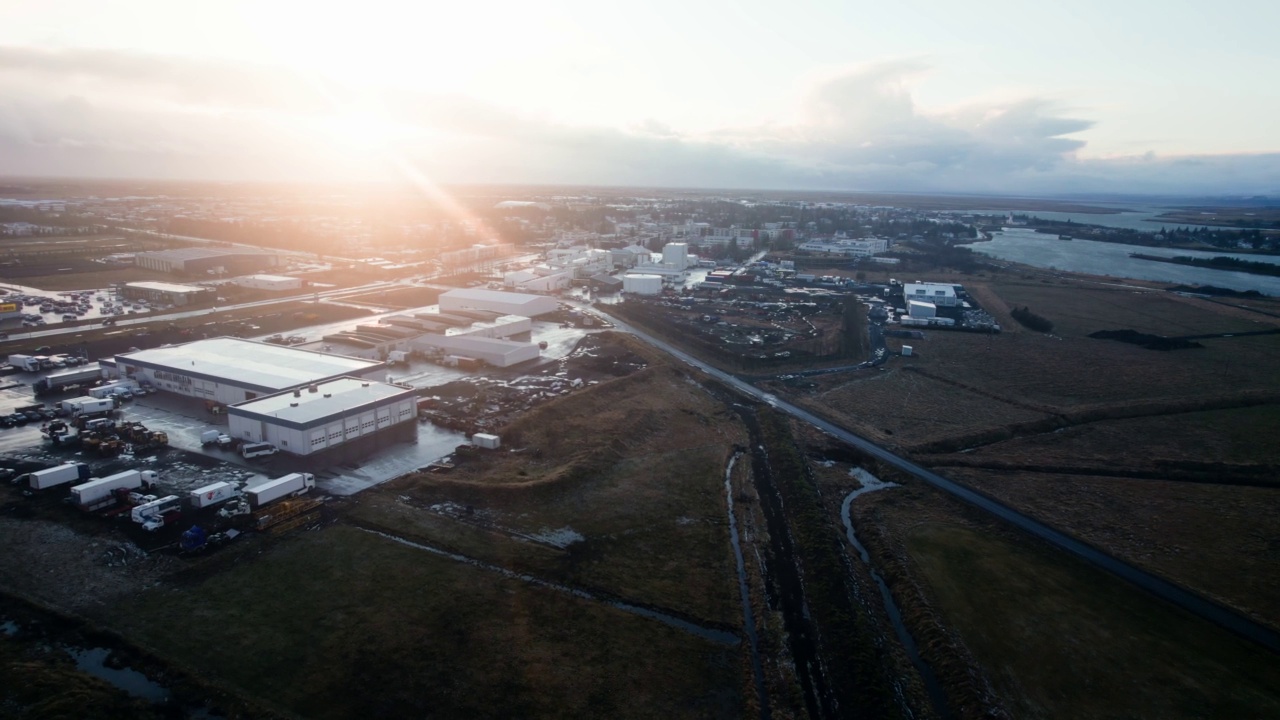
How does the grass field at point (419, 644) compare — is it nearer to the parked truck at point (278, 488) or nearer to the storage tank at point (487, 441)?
the parked truck at point (278, 488)

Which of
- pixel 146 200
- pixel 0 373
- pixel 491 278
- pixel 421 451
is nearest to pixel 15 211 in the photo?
pixel 146 200

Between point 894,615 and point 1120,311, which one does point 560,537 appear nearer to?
point 894,615

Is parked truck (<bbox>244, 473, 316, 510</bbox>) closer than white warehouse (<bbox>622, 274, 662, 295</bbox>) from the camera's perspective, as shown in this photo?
Yes

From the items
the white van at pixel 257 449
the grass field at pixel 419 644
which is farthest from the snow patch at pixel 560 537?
the white van at pixel 257 449

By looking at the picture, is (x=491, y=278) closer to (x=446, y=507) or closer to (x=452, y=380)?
(x=452, y=380)

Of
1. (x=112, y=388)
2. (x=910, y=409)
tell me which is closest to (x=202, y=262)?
(x=112, y=388)

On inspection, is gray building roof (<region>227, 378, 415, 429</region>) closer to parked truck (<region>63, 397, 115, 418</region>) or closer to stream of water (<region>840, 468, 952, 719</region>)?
parked truck (<region>63, 397, 115, 418</region>)

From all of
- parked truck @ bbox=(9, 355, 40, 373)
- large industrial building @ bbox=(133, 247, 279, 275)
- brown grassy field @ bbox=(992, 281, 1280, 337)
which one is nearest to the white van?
parked truck @ bbox=(9, 355, 40, 373)
